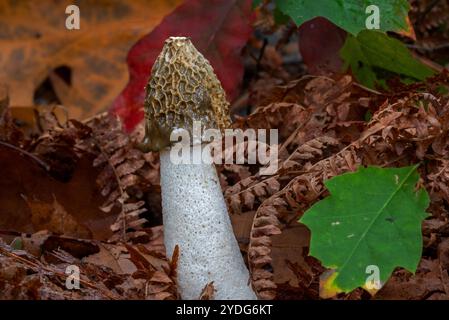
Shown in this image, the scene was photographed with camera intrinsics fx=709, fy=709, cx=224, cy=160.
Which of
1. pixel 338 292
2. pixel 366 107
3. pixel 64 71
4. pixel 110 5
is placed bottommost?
pixel 338 292

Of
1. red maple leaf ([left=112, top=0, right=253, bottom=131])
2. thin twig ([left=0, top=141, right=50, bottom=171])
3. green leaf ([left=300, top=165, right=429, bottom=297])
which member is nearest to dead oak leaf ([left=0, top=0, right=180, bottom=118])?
red maple leaf ([left=112, top=0, right=253, bottom=131])

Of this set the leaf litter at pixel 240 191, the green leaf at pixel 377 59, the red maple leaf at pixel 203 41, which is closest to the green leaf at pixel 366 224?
the leaf litter at pixel 240 191

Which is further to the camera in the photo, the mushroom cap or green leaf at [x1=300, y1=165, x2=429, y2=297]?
the mushroom cap

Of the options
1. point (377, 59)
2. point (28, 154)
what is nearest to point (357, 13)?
point (377, 59)

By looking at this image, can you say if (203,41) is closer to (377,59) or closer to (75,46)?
(377,59)

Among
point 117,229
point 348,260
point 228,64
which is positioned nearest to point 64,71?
point 228,64

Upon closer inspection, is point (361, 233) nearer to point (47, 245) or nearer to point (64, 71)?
point (47, 245)

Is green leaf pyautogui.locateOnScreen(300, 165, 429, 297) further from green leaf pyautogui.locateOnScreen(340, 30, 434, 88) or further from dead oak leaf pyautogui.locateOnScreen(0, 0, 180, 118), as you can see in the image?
dead oak leaf pyautogui.locateOnScreen(0, 0, 180, 118)
